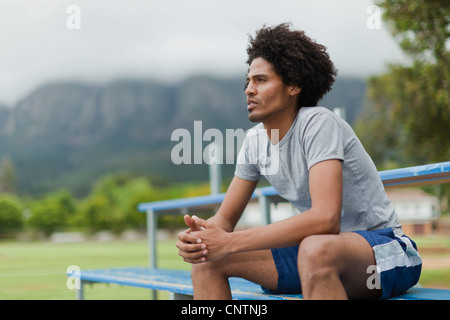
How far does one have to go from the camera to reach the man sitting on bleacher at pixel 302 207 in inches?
48.4

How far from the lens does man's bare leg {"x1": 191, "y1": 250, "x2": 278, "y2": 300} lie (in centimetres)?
142

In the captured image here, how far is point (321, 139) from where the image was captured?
133 centimetres

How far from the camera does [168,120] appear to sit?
107 m

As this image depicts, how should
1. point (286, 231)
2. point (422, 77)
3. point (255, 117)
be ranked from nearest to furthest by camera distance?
1. point (286, 231)
2. point (255, 117)
3. point (422, 77)

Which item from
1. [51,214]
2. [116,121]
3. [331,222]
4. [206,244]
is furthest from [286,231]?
[116,121]

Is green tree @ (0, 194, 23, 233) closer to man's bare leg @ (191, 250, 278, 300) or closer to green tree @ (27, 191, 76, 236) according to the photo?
green tree @ (27, 191, 76, 236)

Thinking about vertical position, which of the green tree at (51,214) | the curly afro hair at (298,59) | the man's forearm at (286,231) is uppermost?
the curly afro hair at (298,59)

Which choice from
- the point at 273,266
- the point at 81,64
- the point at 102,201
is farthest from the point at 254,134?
the point at 81,64

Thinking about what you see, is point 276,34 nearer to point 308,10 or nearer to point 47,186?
point 47,186

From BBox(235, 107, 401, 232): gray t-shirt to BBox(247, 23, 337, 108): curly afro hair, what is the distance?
104mm

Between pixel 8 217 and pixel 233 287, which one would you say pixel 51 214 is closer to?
pixel 8 217

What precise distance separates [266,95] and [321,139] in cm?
29

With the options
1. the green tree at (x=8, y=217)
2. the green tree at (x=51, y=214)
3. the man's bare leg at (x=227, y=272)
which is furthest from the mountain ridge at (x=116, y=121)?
the man's bare leg at (x=227, y=272)

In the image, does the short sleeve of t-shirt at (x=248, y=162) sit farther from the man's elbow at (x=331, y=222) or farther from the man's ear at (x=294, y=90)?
the man's elbow at (x=331, y=222)
